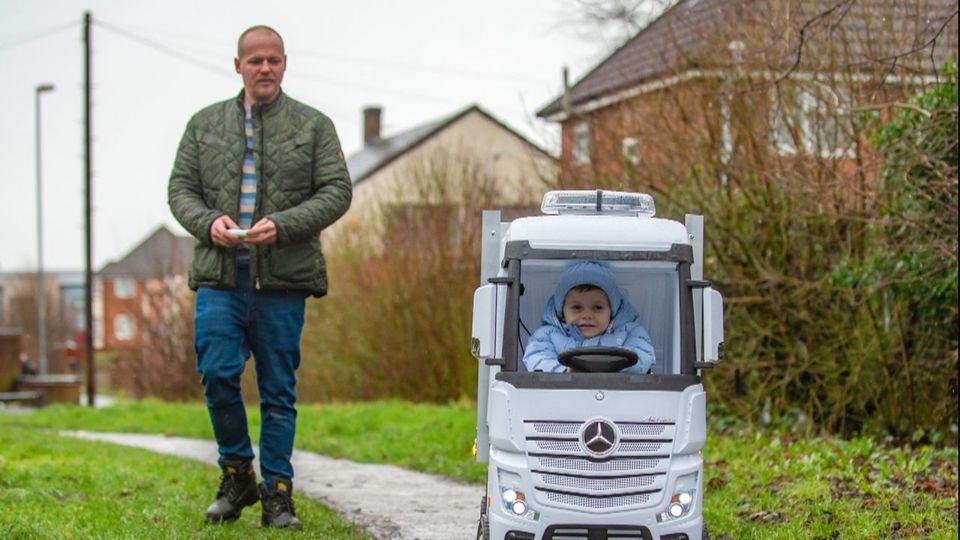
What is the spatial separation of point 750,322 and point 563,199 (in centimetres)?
787

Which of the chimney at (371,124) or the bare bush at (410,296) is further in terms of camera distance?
the chimney at (371,124)

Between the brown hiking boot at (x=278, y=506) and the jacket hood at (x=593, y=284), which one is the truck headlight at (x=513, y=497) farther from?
the brown hiking boot at (x=278, y=506)

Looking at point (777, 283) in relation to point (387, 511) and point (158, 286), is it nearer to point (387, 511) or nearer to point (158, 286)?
point (387, 511)

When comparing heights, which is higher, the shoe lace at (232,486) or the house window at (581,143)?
the house window at (581,143)

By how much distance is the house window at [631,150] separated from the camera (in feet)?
49.2

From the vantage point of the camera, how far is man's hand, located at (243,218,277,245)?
6.77 m

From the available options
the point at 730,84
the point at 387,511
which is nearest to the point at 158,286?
the point at 730,84

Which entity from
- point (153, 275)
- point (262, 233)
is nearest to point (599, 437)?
point (262, 233)

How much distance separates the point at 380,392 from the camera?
22562 millimetres

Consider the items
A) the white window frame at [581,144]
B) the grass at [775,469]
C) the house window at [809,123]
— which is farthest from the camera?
the white window frame at [581,144]

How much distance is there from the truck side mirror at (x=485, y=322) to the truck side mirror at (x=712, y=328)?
34.2 inches

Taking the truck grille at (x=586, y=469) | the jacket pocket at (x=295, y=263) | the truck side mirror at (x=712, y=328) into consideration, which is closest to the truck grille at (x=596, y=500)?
the truck grille at (x=586, y=469)

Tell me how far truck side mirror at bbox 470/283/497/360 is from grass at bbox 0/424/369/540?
1.56m

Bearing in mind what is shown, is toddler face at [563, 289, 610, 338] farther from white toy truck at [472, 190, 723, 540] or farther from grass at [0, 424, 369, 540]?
grass at [0, 424, 369, 540]
